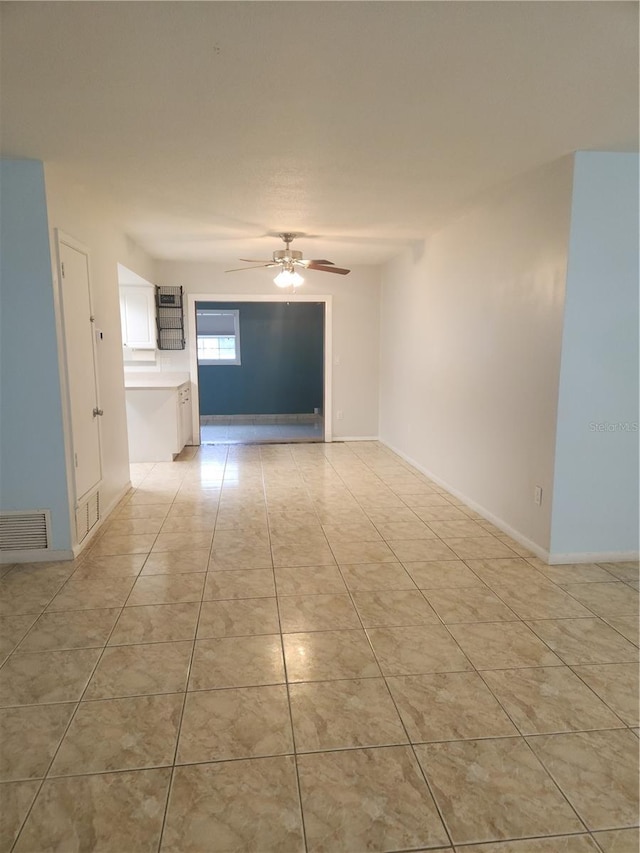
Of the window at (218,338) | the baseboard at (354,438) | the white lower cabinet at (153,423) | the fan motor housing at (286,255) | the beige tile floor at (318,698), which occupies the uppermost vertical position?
the fan motor housing at (286,255)

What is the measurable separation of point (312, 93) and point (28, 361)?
2190mm

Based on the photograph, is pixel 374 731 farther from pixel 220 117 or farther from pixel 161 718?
pixel 220 117

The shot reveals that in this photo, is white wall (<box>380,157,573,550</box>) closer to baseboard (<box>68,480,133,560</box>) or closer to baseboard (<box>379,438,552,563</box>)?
baseboard (<box>379,438,552,563</box>)

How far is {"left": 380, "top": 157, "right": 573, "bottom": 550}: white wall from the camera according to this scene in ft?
10.0

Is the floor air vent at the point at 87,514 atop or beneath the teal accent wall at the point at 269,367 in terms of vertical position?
beneath

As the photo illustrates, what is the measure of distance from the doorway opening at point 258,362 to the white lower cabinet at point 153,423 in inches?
121

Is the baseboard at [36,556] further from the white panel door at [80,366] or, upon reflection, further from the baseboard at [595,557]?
the baseboard at [595,557]

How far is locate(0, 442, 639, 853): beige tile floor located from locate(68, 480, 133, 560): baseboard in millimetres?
79

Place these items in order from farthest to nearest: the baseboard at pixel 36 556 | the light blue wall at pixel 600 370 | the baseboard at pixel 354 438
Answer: the baseboard at pixel 354 438 → the baseboard at pixel 36 556 → the light blue wall at pixel 600 370

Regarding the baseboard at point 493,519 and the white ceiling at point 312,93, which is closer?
the white ceiling at point 312,93

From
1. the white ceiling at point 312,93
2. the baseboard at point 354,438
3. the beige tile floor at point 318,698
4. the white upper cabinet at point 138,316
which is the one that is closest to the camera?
the beige tile floor at point 318,698

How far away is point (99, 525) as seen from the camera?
12.3ft

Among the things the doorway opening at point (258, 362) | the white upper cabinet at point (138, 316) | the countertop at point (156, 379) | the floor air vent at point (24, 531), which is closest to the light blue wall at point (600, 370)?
the floor air vent at point (24, 531)

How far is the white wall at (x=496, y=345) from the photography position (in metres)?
3.06
